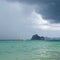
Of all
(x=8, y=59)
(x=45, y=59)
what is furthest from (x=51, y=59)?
(x=8, y=59)

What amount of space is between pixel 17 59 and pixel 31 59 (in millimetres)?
890

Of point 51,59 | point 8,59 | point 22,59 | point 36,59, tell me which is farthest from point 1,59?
point 51,59

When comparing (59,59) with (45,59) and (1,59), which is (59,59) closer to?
(45,59)

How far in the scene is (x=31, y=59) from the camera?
38.5ft

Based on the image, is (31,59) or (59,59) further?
(31,59)

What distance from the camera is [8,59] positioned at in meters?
11.1

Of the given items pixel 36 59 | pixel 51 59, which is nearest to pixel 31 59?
pixel 36 59

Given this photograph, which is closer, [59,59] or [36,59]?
[59,59]

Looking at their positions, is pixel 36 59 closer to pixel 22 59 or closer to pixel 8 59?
pixel 22 59

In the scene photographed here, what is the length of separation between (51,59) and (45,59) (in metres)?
0.34

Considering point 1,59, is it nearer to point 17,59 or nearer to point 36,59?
point 17,59

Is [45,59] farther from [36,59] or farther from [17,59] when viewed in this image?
[17,59]

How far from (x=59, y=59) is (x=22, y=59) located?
6.81 feet

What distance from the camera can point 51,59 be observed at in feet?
36.6
